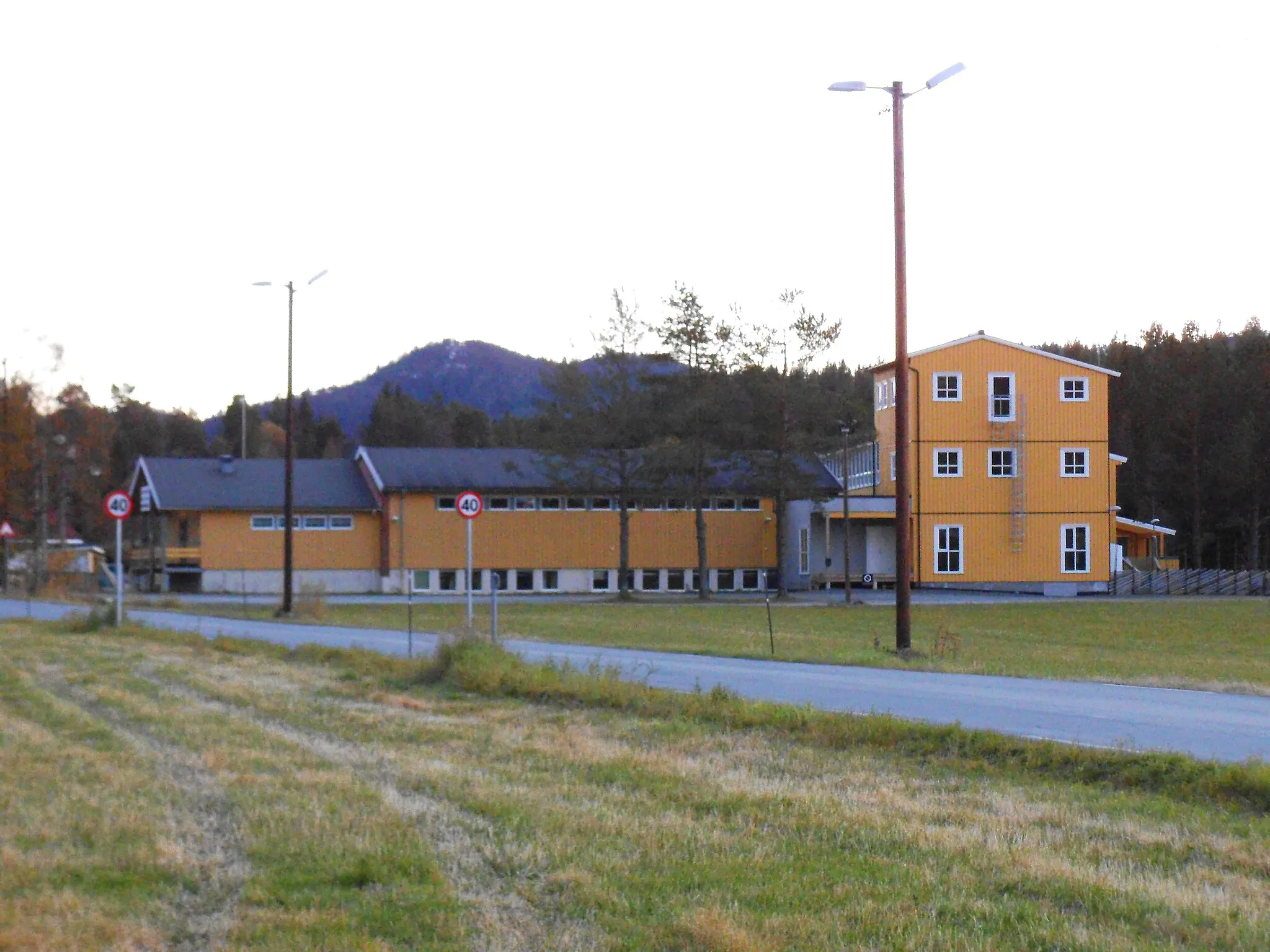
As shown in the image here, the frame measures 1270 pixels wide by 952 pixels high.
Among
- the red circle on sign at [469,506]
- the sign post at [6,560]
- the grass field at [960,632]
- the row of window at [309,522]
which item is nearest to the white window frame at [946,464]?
the grass field at [960,632]

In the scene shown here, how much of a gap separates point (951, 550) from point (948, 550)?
0.55 feet

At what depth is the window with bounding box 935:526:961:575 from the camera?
61.6 m

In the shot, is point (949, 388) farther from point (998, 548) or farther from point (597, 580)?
point (597, 580)

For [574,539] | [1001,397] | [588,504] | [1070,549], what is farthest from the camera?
[588,504]

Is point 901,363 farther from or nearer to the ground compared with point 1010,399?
nearer to the ground

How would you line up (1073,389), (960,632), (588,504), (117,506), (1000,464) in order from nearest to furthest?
(117,506), (960,632), (1000,464), (1073,389), (588,504)

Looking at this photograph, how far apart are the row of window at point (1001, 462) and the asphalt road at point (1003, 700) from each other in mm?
38423

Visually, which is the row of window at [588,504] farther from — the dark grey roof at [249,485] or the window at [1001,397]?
the window at [1001,397]

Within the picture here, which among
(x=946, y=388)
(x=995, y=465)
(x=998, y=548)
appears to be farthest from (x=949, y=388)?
(x=998, y=548)

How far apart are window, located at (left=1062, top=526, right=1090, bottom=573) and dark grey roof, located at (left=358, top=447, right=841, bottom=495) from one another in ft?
33.7

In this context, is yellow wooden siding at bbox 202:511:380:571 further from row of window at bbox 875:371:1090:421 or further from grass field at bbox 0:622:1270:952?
grass field at bbox 0:622:1270:952

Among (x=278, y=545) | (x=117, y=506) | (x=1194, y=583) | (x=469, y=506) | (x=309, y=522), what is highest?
(x=309, y=522)

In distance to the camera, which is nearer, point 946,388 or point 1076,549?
point 946,388

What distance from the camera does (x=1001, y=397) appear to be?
61.4 meters
